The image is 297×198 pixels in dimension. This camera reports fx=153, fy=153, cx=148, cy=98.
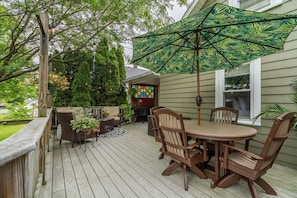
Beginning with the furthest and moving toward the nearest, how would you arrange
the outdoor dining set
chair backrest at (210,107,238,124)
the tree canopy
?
the tree canopy → chair backrest at (210,107,238,124) → the outdoor dining set

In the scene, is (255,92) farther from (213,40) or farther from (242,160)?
(242,160)

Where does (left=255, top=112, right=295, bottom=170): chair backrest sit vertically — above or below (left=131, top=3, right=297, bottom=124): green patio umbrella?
below

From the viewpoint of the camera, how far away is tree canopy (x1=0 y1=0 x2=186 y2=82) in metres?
4.57

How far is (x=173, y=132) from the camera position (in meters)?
2.26

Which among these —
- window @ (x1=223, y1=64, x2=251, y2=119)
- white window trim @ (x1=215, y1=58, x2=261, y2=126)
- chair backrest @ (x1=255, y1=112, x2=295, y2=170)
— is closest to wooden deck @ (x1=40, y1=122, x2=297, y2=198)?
chair backrest @ (x1=255, y1=112, x2=295, y2=170)

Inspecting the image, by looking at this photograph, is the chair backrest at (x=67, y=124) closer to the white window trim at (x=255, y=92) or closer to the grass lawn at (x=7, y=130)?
the grass lawn at (x=7, y=130)

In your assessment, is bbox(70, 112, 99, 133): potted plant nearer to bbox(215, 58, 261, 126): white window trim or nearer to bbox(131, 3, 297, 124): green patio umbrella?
bbox(131, 3, 297, 124): green patio umbrella

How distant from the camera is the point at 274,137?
1.71 metres

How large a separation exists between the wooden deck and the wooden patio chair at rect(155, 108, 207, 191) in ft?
0.93

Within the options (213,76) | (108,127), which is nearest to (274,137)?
(213,76)

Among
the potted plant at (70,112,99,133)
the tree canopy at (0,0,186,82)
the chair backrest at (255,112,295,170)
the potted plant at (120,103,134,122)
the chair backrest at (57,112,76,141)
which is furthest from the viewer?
the potted plant at (120,103,134,122)

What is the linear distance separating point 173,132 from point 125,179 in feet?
3.74

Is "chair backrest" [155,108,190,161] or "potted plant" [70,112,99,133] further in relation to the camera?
"potted plant" [70,112,99,133]

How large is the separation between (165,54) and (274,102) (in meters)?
2.45
